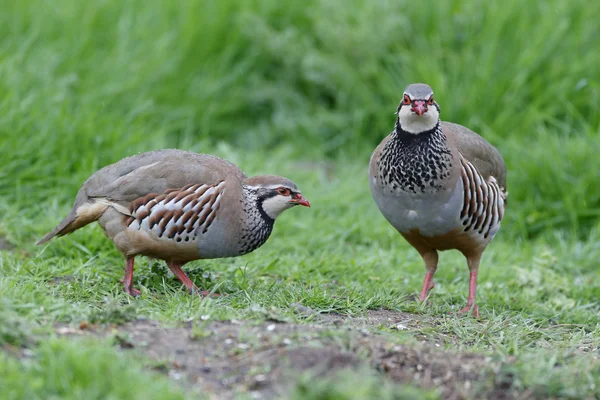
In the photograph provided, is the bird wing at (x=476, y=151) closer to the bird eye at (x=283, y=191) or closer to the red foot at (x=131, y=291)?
the bird eye at (x=283, y=191)

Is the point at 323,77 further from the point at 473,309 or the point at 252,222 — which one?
the point at 473,309

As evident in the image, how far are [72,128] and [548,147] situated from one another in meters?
3.76

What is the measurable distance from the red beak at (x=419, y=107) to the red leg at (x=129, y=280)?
67.4 inches

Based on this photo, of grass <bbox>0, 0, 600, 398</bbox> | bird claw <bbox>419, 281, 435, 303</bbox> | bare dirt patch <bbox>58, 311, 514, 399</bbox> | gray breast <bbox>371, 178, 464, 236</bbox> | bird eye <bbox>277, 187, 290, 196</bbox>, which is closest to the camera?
bare dirt patch <bbox>58, 311, 514, 399</bbox>

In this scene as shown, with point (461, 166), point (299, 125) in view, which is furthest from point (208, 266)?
point (299, 125)

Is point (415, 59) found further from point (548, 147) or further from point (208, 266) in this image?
point (208, 266)

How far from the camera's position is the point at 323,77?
326 inches

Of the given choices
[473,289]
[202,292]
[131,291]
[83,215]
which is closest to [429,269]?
[473,289]

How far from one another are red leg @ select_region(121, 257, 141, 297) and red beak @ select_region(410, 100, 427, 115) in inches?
67.4

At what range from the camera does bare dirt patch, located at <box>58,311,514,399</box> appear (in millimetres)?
3205

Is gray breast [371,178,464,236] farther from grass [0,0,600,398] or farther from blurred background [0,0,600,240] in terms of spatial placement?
blurred background [0,0,600,240]

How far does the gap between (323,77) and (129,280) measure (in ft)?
13.3

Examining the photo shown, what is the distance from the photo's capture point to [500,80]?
783cm

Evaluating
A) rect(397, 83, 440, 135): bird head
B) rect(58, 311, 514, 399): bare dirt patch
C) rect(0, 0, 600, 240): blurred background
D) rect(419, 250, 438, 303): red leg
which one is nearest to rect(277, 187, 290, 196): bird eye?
rect(397, 83, 440, 135): bird head
